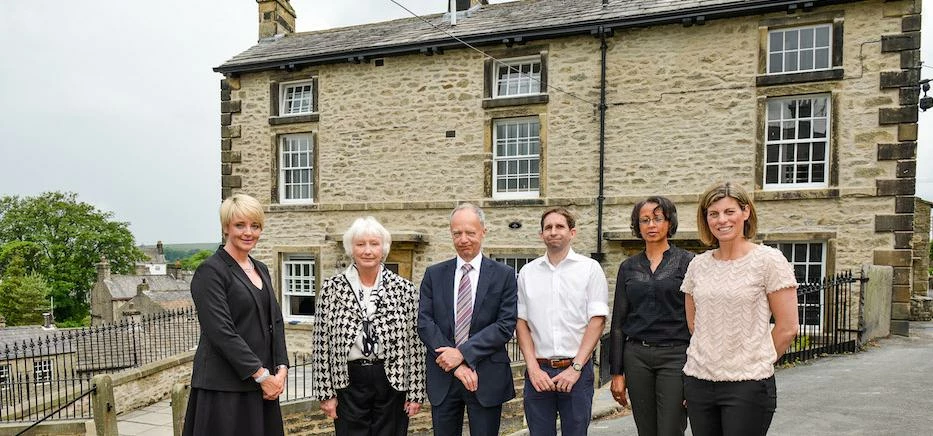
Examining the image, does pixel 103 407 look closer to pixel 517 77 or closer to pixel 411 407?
pixel 411 407

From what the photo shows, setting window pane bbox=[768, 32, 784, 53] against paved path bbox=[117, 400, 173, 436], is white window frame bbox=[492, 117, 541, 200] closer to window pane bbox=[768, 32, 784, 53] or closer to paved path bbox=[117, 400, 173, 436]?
window pane bbox=[768, 32, 784, 53]

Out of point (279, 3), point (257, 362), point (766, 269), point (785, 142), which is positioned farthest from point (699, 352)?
point (279, 3)

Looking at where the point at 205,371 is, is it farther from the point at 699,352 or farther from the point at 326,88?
the point at 326,88

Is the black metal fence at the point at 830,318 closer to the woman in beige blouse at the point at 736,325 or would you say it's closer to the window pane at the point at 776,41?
the window pane at the point at 776,41

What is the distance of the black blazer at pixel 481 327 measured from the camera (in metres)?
3.33

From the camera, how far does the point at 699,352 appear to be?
2711 millimetres

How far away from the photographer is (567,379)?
10.9 feet

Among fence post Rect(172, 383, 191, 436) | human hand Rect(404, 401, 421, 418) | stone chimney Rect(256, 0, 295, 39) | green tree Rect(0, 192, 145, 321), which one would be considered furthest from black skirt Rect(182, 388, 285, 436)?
green tree Rect(0, 192, 145, 321)

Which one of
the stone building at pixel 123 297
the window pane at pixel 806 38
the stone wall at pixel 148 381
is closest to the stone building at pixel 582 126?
the window pane at pixel 806 38

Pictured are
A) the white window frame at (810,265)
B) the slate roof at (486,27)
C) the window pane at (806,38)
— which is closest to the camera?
the white window frame at (810,265)

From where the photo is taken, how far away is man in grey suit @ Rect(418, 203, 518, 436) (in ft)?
10.9

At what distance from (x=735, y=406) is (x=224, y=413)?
257cm

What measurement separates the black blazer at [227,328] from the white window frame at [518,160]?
880 centimetres

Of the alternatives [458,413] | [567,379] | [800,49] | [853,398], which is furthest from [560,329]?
[800,49]
